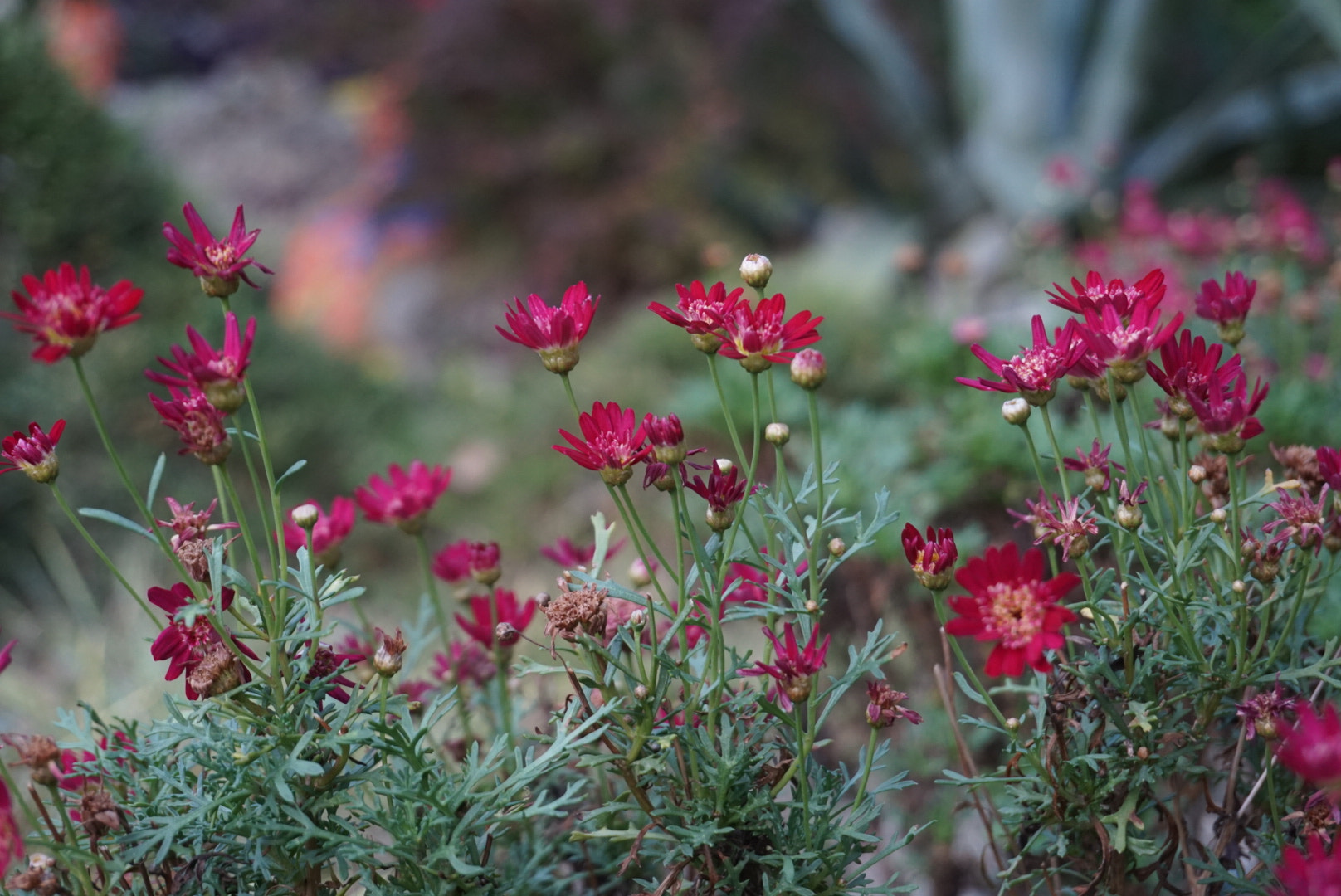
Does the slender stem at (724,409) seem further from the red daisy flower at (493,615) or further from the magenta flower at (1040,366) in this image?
the red daisy flower at (493,615)

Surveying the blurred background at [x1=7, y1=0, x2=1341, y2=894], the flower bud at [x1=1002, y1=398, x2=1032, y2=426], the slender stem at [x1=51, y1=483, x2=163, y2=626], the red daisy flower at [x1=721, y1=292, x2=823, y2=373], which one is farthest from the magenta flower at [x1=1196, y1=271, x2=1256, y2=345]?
the slender stem at [x1=51, y1=483, x2=163, y2=626]

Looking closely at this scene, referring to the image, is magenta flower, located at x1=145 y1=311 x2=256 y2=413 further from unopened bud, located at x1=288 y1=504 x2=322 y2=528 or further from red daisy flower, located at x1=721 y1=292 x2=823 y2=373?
red daisy flower, located at x1=721 y1=292 x2=823 y2=373

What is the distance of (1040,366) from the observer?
0.48 metres

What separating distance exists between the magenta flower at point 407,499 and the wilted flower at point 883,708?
320mm

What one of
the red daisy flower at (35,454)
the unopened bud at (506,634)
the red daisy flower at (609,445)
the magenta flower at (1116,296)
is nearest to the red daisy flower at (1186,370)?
the magenta flower at (1116,296)

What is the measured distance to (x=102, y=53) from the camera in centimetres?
564

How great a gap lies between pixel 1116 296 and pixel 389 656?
1.39 feet

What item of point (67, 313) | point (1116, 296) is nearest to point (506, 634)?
point (67, 313)

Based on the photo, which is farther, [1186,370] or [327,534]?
[327,534]

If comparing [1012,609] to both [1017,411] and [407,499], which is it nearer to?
[1017,411]

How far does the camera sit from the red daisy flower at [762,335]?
48 cm

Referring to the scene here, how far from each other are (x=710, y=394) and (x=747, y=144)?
3.03 m

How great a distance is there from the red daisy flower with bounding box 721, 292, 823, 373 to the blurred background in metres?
0.57

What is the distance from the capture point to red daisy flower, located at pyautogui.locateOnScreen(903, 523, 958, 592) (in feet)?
1.57
